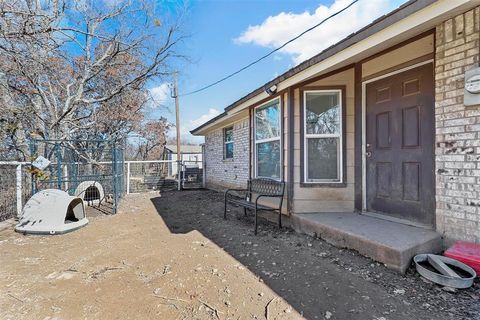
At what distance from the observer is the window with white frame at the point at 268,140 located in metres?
5.27

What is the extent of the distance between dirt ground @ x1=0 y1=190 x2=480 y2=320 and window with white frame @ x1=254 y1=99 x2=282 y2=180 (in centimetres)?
156

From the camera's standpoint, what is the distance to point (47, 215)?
15.6 feet

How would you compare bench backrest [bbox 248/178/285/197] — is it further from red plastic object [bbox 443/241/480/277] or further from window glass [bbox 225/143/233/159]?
window glass [bbox 225/143/233/159]

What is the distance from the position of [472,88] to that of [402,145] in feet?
3.51

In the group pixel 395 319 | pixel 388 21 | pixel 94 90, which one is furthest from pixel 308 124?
pixel 94 90

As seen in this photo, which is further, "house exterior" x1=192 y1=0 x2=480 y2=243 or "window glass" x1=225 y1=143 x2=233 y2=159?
"window glass" x1=225 y1=143 x2=233 y2=159

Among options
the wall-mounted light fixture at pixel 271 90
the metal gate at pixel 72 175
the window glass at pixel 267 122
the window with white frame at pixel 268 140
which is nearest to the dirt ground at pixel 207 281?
the window with white frame at pixel 268 140

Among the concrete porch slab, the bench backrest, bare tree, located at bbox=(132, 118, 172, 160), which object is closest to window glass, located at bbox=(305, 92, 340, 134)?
the bench backrest

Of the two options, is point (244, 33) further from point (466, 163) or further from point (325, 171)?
point (466, 163)

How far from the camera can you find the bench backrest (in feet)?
15.7

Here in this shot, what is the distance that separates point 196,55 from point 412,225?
31.2 ft

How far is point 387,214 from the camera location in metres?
3.78

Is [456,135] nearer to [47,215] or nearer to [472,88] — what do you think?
[472,88]

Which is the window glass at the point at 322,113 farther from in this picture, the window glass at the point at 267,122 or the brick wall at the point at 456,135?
the brick wall at the point at 456,135
